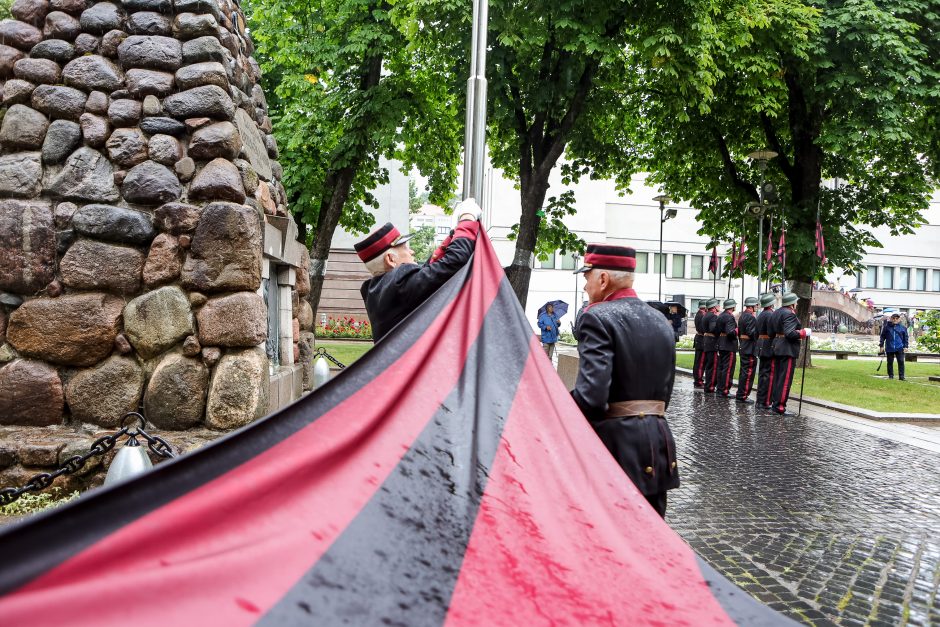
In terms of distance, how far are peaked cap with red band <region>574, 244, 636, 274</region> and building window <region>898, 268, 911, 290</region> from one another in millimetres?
61888

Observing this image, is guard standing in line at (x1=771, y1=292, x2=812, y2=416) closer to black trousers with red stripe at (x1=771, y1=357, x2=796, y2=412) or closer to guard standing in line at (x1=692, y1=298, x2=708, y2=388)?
black trousers with red stripe at (x1=771, y1=357, x2=796, y2=412)

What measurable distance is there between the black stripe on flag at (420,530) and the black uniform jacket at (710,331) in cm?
1399

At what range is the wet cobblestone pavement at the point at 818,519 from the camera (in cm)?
427

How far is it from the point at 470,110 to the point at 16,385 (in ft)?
12.4

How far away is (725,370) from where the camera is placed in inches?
619

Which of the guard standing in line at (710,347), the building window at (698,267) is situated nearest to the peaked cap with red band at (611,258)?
the guard standing in line at (710,347)

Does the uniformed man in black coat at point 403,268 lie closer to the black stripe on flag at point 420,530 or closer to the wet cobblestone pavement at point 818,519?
the black stripe on flag at point 420,530

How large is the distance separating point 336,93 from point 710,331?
33.3 feet

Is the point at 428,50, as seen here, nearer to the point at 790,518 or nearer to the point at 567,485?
the point at 790,518

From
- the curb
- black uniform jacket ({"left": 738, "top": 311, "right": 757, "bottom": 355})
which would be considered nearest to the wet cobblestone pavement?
the curb

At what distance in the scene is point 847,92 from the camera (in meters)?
16.1

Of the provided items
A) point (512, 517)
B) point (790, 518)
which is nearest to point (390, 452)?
point (512, 517)

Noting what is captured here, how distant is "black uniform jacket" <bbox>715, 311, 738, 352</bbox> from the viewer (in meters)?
15.4

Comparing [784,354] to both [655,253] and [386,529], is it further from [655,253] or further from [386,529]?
[655,253]
